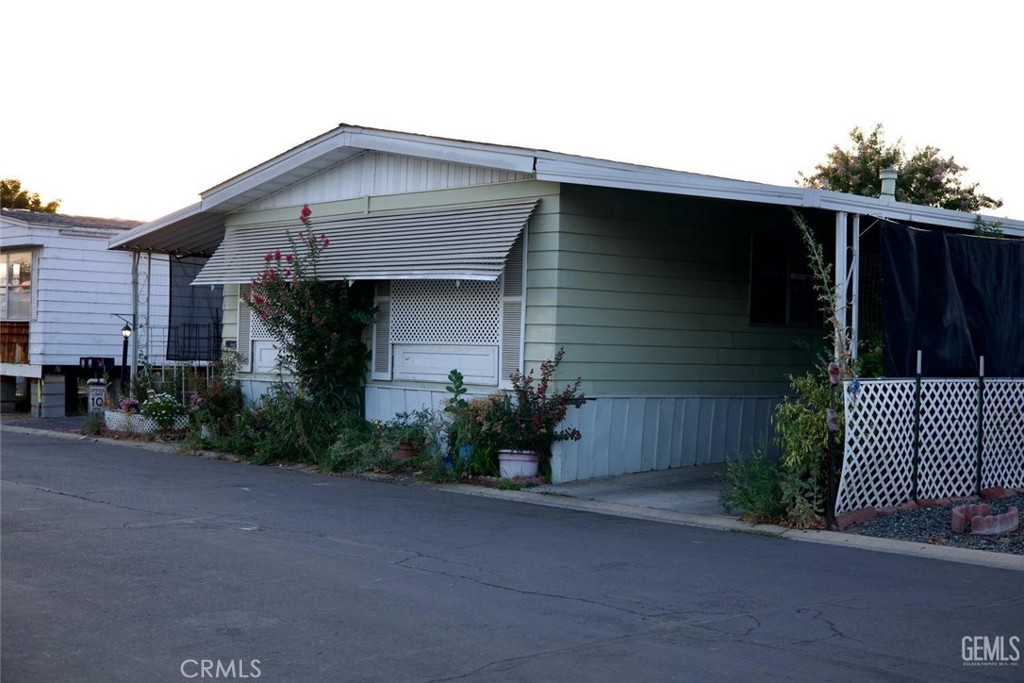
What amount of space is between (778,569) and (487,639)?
10.6 ft

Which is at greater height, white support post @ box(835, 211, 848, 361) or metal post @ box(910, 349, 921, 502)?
white support post @ box(835, 211, 848, 361)

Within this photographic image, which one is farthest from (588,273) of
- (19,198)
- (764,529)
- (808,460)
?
(19,198)

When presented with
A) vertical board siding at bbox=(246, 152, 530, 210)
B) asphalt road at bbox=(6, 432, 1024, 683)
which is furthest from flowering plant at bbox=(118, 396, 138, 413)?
asphalt road at bbox=(6, 432, 1024, 683)

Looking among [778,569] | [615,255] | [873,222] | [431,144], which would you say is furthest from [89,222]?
[778,569]

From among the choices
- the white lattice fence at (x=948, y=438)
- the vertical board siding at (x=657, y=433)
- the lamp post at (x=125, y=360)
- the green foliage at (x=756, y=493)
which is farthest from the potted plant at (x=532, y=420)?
the lamp post at (x=125, y=360)

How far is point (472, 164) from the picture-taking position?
567 inches

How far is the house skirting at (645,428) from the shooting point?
13938 mm

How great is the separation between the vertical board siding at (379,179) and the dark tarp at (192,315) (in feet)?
18.9

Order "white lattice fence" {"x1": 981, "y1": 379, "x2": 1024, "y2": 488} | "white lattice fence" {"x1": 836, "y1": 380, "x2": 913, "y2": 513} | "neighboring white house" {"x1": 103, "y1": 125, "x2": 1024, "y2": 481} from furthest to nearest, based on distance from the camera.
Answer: "neighboring white house" {"x1": 103, "y1": 125, "x2": 1024, "y2": 481} → "white lattice fence" {"x1": 981, "y1": 379, "x2": 1024, "y2": 488} → "white lattice fence" {"x1": 836, "y1": 380, "x2": 913, "y2": 513}

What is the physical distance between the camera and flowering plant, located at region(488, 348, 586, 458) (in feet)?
43.9

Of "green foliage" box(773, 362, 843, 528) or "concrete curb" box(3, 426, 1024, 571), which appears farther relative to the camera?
"green foliage" box(773, 362, 843, 528)

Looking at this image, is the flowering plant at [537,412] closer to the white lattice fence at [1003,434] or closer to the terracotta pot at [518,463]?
the terracotta pot at [518,463]

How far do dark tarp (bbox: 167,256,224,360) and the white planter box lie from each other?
347 cm

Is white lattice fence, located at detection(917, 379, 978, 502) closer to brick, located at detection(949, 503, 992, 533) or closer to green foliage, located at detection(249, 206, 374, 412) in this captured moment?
brick, located at detection(949, 503, 992, 533)
